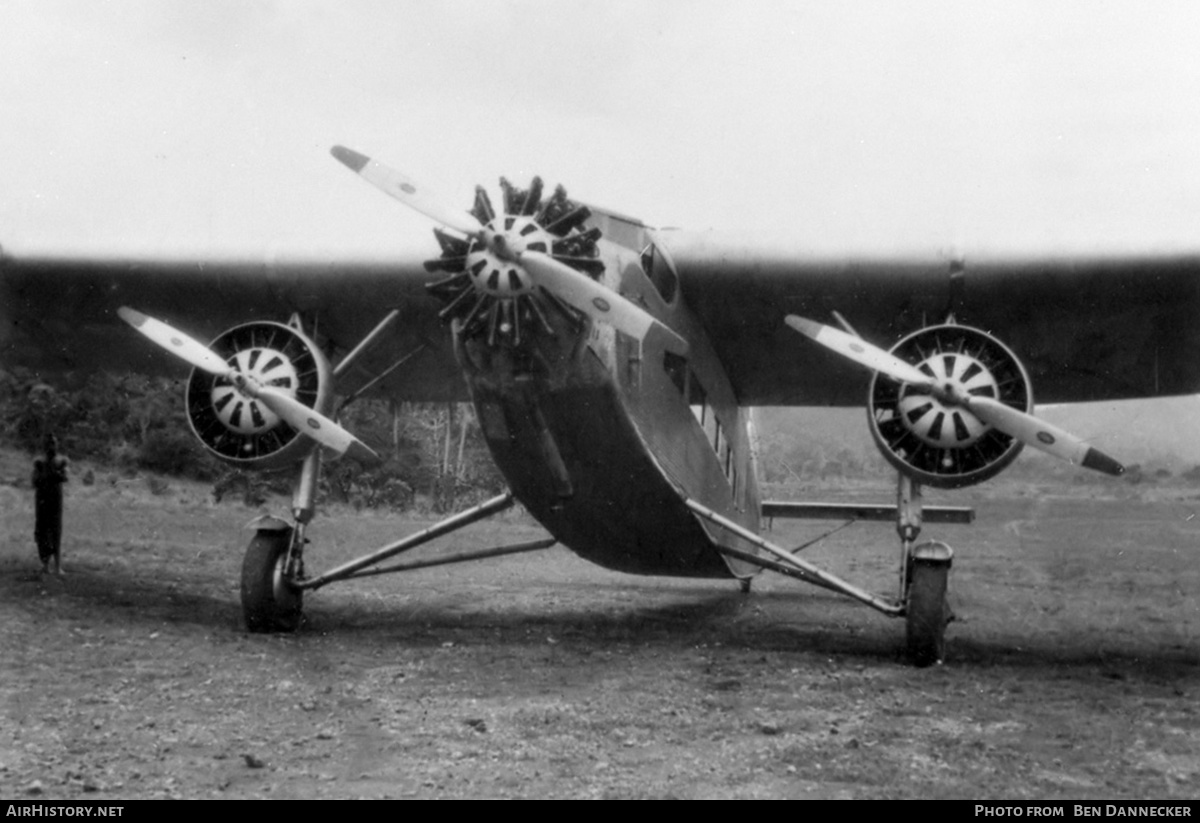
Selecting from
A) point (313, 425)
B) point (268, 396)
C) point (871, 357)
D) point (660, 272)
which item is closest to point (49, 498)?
point (268, 396)

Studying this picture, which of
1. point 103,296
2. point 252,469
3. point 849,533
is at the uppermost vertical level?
point 103,296

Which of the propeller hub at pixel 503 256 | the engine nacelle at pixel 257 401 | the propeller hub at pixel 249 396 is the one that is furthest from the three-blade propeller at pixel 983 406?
the propeller hub at pixel 249 396

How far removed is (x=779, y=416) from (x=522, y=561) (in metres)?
58.7

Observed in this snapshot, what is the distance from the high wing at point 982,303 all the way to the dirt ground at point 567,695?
2.78m

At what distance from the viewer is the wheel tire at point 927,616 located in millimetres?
8898

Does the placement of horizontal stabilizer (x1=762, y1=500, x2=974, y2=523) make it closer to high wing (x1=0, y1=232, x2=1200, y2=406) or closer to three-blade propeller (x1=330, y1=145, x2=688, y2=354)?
high wing (x1=0, y1=232, x2=1200, y2=406)

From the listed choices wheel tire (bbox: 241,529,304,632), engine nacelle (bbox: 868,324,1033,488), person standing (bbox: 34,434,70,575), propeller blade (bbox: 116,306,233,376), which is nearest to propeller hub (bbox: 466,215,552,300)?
propeller blade (bbox: 116,306,233,376)

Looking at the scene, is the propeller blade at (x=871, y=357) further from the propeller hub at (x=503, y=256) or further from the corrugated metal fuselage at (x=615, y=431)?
the propeller hub at (x=503, y=256)

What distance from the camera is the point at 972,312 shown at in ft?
31.5

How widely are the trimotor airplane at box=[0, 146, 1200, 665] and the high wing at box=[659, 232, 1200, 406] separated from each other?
0.02 meters

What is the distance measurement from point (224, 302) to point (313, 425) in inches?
98.9
